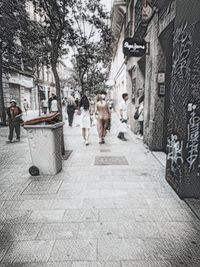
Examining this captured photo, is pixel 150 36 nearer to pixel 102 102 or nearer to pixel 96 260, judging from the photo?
pixel 102 102

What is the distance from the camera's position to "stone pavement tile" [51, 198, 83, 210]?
144 inches

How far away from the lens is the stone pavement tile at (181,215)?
3.28 meters

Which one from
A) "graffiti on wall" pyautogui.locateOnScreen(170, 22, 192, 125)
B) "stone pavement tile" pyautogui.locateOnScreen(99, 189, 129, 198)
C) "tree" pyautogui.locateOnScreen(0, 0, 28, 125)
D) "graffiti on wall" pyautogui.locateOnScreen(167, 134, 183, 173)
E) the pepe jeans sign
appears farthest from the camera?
"tree" pyautogui.locateOnScreen(0, 0, 28, 125)

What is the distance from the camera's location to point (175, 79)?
13.6ft

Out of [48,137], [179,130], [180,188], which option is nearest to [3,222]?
[48,137]

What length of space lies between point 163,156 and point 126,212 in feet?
11.3

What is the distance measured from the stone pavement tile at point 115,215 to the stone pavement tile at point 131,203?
13cm

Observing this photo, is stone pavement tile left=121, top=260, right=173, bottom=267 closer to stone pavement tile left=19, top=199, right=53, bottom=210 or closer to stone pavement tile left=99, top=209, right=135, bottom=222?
stone pavement tile left=99, top=209, right=135, bottom=222

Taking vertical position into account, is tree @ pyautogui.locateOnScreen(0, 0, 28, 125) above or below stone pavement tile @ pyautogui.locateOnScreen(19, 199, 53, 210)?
above

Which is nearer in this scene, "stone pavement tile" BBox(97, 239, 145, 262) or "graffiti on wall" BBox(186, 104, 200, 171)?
"stone pavement tile" BBox(97, 239, 145, 262)

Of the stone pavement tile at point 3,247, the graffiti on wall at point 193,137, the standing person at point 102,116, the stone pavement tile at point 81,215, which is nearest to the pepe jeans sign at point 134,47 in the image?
the standing person at point 102,116

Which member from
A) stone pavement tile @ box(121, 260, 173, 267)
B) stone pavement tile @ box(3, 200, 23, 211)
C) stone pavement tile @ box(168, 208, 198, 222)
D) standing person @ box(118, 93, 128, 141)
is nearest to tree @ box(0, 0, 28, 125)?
standing person @ box(118, 93, 128, 141)

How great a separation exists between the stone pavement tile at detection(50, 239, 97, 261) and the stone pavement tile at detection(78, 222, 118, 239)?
0.12m

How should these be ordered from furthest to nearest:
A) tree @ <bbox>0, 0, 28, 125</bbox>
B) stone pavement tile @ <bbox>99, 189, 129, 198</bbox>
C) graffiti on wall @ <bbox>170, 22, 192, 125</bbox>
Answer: tree @ <bbox>0, 0, 28, 125</bbox>
stone pavement tile @ <bbox>99, 189, 129, 198</bbox>
graffiti on wall @ <bbox>170, 22, 192, 125</bbox>
